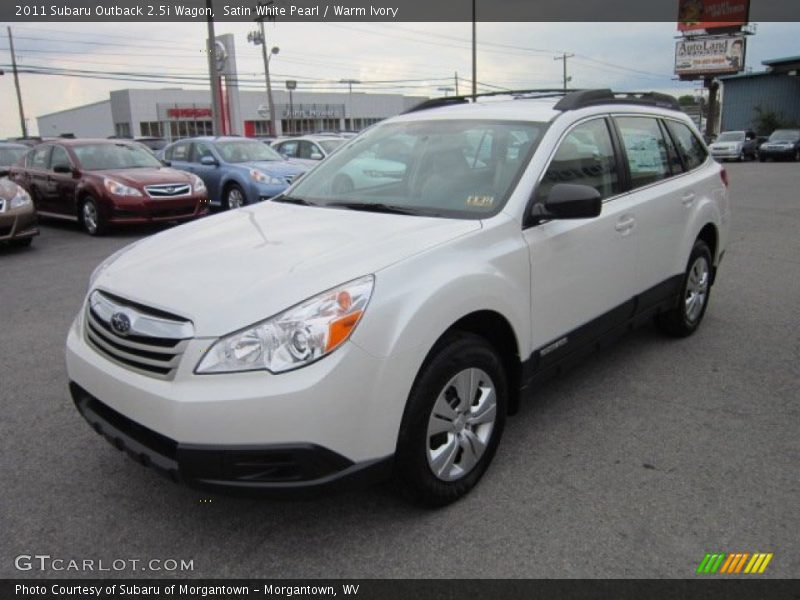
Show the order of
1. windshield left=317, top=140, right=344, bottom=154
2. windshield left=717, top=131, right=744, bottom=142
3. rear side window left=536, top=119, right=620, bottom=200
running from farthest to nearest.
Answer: windshield left=717, top=131, right=744, bottom=142 → windshield left=317, top=140, right=344, bottom=154 → rear side window left=536, top=119, right=620, bottom=200

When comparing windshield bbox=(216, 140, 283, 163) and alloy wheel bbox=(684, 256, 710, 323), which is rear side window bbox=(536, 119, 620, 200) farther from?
windshield bbox=(216, 140, 283, 163)

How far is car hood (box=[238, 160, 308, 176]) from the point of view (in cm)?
1218

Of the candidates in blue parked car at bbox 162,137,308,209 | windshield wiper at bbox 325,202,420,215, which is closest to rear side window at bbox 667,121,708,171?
windshield wiper at bbox 325,202,420,215

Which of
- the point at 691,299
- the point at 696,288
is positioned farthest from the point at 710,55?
the point at 691,299

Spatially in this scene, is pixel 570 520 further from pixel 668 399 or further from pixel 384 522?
pixel 668 399

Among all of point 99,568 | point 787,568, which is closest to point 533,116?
point 787,568

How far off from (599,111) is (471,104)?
811 millimetres

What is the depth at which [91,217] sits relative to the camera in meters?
11.0

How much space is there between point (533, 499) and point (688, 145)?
3.38m

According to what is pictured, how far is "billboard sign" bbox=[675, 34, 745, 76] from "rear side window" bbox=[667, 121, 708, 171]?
51.1 m

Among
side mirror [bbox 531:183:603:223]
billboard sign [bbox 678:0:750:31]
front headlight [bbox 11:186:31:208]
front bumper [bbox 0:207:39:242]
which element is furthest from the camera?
billboard sign [bbox 678:0:750:31]

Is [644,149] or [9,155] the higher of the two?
[644,149]

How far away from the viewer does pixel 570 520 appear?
285 cm

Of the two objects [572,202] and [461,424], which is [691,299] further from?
[461,424]
